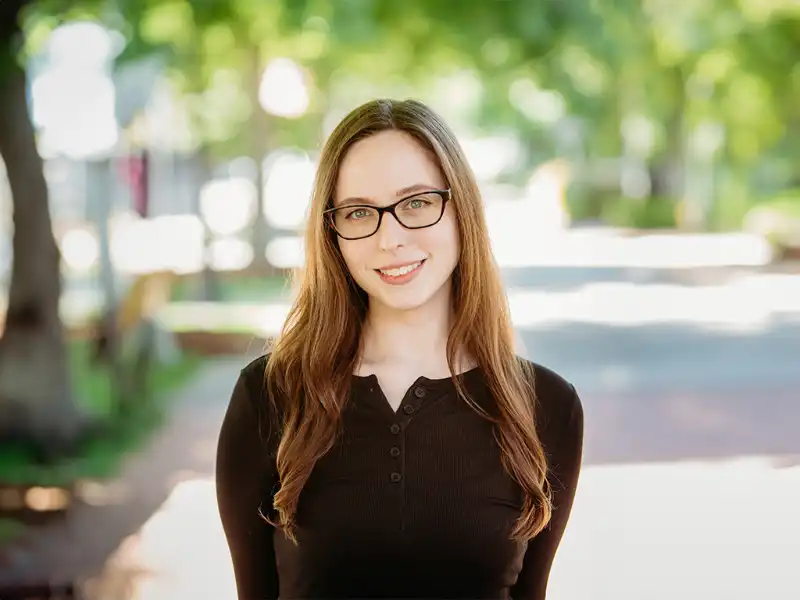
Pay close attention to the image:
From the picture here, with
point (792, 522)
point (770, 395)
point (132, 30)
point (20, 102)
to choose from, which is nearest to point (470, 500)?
point (792, 522)

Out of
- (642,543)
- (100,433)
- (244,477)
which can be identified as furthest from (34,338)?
(244,477)

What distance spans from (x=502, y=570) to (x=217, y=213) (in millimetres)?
17512

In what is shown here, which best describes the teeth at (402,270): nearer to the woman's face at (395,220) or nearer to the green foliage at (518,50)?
the woman's face at (395,220)

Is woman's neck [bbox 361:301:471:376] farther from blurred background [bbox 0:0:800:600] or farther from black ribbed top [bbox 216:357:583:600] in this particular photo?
blurred background [bbox 0:0:800:600]

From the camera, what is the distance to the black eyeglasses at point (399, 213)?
1.30 metres

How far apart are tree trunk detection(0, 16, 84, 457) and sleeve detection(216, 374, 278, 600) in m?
3.77

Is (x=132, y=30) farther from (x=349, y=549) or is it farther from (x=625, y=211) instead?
(x=625, y=211)

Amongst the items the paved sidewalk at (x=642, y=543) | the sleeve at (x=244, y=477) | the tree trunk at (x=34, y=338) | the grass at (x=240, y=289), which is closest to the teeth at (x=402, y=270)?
the sleeve at (x=244, y=477)

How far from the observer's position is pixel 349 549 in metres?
1.27

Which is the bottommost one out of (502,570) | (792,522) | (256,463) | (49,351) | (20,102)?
(792,522)

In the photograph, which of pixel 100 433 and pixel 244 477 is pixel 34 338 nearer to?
pixel 100 433

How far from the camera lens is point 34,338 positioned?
16.2 feet

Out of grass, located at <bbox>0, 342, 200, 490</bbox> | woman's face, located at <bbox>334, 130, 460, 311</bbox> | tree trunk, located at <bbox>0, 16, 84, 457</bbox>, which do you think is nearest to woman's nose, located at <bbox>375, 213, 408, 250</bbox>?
woman's face, located at <bbox>334, 130, 460, 311</bbox>

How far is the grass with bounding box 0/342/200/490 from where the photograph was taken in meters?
4.60
